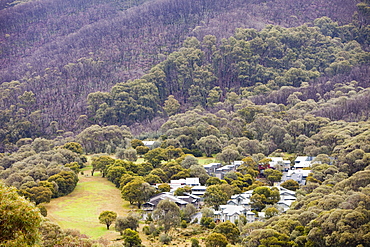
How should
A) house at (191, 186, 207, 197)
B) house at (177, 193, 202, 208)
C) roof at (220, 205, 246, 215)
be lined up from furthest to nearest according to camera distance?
house at (191, 186, 207, 197)
house at (177, 193, 202, 208)
roof at (220, 205, 246, 215)

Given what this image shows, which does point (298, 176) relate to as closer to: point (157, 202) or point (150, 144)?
point (157, 202)

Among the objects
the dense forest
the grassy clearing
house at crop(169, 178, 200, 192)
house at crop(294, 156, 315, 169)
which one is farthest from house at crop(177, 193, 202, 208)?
house at crop(294, 156, 315, 169)

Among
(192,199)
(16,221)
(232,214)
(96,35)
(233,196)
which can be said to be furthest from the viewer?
(96,35)

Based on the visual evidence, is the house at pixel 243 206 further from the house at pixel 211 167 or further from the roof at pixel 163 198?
the house at pixel 211 167

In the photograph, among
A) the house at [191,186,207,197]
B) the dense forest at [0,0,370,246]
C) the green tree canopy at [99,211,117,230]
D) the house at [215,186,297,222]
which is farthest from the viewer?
the house at [191,186,207,197]

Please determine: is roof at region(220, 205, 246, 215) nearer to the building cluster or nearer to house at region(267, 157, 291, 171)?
the building cluster

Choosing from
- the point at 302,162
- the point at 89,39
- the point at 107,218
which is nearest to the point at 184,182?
the point at 107,218

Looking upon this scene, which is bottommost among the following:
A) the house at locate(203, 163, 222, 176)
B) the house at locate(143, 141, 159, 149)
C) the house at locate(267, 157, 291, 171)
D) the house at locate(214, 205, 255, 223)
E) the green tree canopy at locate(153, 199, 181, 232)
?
the house at locate(143, 141, 159, 149)

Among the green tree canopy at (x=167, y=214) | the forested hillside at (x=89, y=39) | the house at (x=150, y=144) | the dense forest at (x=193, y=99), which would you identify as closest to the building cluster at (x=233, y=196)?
the dense forest at (x=193, y=99)
